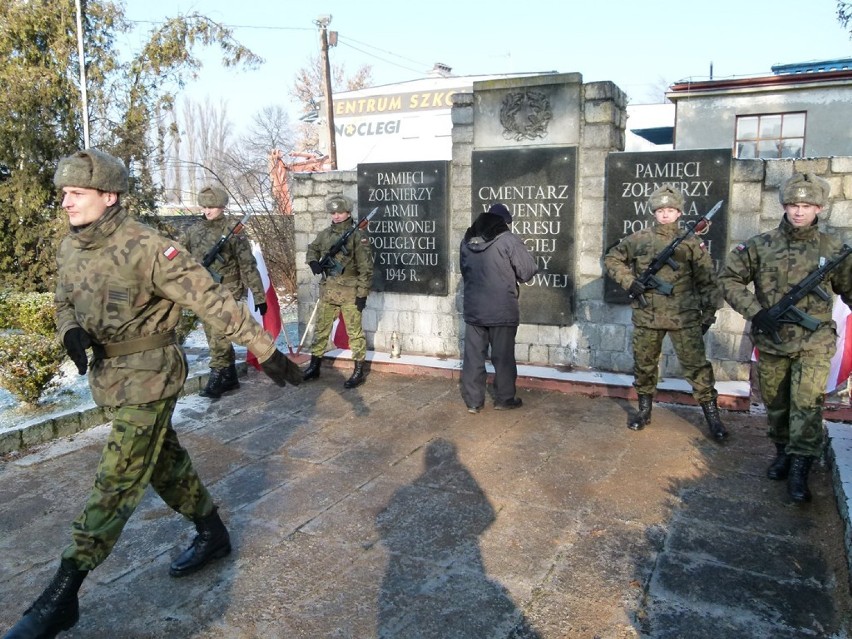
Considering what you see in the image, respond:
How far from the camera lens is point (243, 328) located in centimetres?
291

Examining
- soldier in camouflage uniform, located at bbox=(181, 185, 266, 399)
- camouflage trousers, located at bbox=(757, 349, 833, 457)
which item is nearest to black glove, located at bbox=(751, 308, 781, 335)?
camouflage trousers, located at bbox=(757, 349, 833, 457)

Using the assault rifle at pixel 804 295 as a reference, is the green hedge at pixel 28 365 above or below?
below

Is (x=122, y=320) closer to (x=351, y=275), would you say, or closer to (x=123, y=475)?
(x=123, y=475)

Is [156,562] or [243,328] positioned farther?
[156,562]

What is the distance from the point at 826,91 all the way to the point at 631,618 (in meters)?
16.9

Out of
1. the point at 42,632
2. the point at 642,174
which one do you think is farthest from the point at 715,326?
the point at 42,632

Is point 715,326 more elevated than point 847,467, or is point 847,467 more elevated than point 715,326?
point 715,326

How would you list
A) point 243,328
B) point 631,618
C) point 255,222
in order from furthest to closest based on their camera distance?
point 255,222
point 243,328
point 631,618

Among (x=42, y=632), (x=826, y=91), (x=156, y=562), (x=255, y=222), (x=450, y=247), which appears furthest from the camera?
(x=826, y=91)

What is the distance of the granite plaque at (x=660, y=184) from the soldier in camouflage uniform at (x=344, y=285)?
225 cm

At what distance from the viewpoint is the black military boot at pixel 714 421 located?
15.7ft

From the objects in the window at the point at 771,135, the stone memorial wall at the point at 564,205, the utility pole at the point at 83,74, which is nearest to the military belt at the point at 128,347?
the stone memorial wall at the point at 564,205

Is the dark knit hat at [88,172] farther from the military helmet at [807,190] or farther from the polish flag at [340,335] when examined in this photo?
the polish flag at [340,335]

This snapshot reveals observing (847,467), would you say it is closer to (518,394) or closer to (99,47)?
(518,394)
